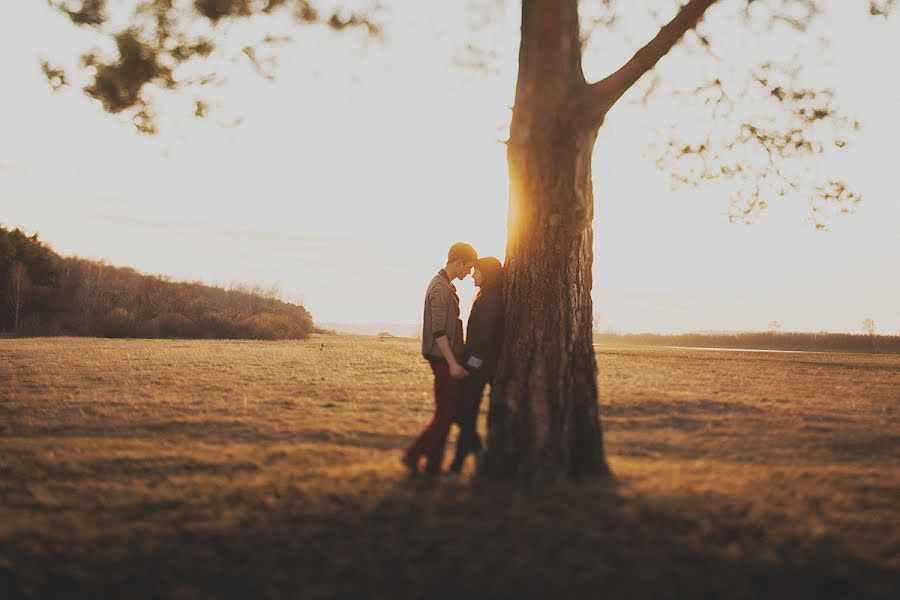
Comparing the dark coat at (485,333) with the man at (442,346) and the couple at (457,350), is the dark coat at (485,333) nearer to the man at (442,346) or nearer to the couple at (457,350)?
the couple at (457,350)

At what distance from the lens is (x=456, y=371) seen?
6.73 m

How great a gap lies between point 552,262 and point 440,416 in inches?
76.1

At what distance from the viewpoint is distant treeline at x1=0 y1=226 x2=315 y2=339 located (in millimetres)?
39281

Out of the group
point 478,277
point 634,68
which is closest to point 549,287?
point 478,277

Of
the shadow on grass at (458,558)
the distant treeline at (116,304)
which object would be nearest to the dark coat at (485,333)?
the shadow on grass at (458,558)

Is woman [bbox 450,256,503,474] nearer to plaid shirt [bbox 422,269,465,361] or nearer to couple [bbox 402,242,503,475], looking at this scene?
couple [bbox 402,242,503,475]

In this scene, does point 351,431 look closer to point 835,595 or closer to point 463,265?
point 463,265

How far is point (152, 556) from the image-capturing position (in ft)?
16.5

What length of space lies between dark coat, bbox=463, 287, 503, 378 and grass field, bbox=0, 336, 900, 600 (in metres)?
1.15

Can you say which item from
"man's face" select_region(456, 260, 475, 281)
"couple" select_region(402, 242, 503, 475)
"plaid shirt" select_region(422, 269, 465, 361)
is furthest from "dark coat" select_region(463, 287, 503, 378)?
"man's face" select_region(456, 260, 475, 281)

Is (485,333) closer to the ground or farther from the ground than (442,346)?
farther from the ground

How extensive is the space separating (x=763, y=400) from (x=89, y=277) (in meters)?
49.4

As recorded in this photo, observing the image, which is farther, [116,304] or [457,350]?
[116,304]

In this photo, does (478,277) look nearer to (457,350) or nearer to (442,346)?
(457,350)
